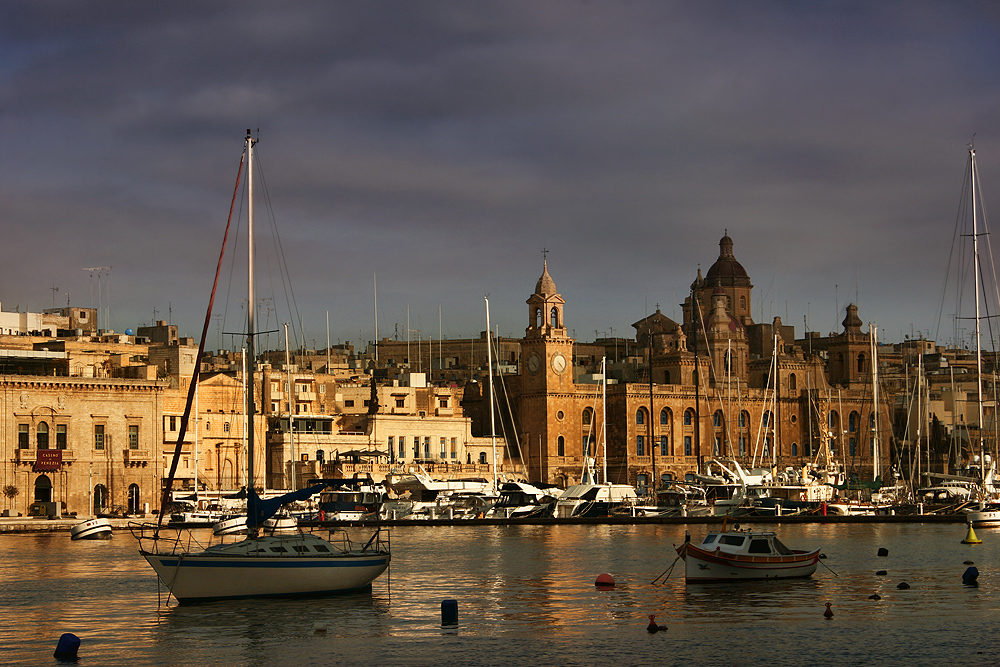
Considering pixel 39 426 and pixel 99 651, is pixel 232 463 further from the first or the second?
pixel 99 651

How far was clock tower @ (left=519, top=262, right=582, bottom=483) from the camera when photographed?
117 m

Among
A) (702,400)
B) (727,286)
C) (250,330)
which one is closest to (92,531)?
(250,330)

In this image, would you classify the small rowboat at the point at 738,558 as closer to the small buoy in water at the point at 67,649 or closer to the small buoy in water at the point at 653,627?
the small buoy in water at the point at 653,627

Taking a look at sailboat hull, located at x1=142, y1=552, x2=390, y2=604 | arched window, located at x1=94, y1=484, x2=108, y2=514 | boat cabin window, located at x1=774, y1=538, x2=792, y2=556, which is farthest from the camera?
arched window, located at x1=94, y1=484, x2=108, y2=514

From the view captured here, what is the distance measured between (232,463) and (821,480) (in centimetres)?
3912

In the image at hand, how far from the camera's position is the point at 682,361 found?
129 meters

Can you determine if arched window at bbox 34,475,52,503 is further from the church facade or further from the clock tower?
the clock tower

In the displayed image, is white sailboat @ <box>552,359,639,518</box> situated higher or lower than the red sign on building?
lower


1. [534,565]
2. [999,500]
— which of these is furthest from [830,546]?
[999,500]

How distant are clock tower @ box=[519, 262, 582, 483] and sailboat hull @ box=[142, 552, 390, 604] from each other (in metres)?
76.1

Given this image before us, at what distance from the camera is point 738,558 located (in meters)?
44.5

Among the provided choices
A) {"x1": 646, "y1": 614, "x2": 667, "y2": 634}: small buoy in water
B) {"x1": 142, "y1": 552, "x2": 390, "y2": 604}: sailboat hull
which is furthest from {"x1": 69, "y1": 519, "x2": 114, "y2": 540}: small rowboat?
{"x1": 646, "y1": 614, "x2": 667, "y2": 634}: small buoy in water

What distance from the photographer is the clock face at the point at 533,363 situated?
118 metres

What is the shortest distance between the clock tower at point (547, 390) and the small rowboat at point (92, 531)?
4753 cm
